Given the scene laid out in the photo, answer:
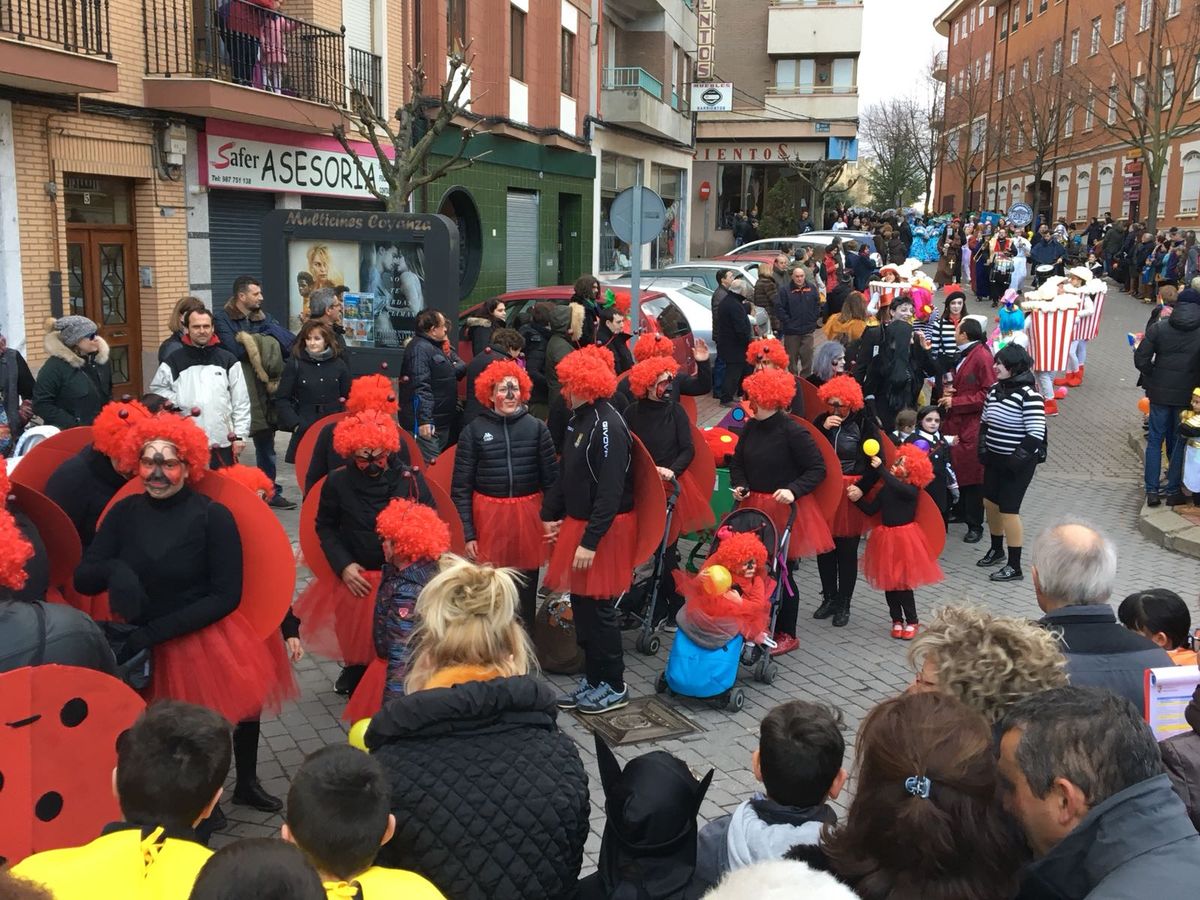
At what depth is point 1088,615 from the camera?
360 centimetres

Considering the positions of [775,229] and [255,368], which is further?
[775,229]

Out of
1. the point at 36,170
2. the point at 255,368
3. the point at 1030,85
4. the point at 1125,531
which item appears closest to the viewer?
the point at 255,368

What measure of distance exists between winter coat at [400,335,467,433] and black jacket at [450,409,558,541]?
3208 millimetres

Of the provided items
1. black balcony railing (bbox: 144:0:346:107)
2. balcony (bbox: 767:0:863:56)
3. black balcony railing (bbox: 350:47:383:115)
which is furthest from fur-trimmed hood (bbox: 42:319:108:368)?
balcony (bbox: 767:0:863:56)

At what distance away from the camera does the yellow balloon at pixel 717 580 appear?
19.9 ft

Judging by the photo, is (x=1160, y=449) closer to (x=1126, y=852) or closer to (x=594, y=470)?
(x=594, y=470)

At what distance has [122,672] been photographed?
417 cm

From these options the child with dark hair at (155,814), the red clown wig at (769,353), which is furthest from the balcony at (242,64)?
the child with dark hair at (155,814)

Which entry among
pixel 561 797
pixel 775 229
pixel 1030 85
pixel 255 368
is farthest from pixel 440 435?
pixel 1030 85

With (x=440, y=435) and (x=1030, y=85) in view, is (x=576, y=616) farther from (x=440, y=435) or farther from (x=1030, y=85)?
(x=1030, y=85)

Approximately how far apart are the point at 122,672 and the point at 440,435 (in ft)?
19.5

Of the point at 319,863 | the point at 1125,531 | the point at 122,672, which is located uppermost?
the point at 319,863

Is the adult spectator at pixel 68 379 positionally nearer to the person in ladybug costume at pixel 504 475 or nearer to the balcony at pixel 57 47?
the person in ladybug costume at pixel 504 475

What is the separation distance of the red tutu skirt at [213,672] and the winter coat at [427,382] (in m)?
5.01
